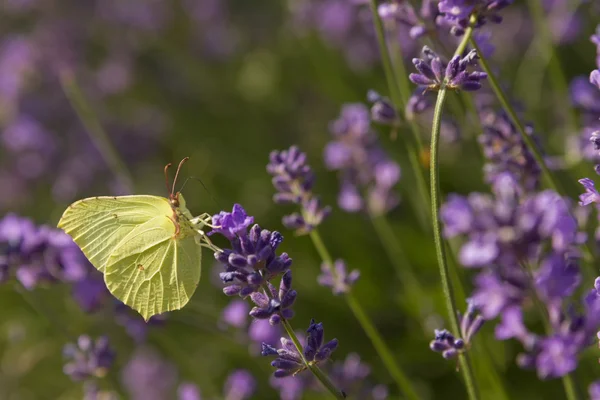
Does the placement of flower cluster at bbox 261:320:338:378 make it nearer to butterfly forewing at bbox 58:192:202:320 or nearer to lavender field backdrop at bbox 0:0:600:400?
lavender field backdrop at bbox 0:0:600:400

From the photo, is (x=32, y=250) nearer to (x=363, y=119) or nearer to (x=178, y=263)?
(x=178, y=263)

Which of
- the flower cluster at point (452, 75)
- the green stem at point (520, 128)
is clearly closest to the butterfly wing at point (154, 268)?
the flower cluster at point (452, 75)

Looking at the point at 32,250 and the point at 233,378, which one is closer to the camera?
the point at 32,250

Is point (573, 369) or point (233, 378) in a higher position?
point (573, 369)

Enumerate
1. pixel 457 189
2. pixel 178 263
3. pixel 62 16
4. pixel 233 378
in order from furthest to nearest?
pixel 62 16 < pixel 457 189 < pixel 233 378 < pixel 178 263

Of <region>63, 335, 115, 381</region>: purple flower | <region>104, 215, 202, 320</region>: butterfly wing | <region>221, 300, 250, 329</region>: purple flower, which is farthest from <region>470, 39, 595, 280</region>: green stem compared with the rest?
<region>63, 335, 115, 381</region>: purple flower

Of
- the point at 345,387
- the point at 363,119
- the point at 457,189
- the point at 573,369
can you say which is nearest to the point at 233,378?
the point at 345,387
